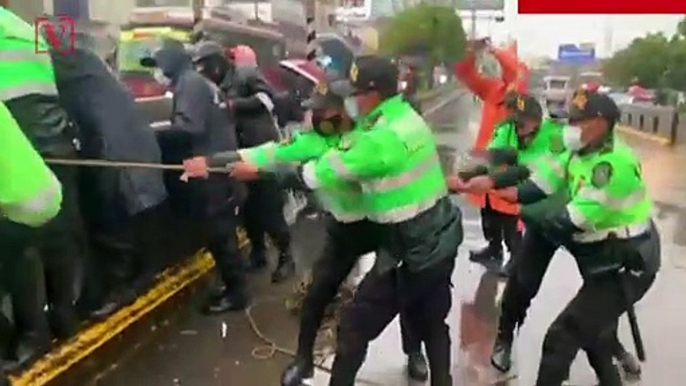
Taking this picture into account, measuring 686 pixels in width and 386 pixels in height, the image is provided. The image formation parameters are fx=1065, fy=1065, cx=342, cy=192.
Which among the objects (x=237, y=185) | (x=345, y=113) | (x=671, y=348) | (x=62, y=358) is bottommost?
(x=671, y=348)

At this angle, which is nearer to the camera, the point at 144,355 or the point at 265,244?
the point at 144,355

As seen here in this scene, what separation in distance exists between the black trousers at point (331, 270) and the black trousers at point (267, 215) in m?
1.76

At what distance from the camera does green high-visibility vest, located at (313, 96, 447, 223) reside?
377 cm

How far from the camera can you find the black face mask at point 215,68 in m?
6.08

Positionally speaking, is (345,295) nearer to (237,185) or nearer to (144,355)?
(237,185)

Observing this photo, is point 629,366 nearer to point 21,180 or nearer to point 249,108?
point 249,108

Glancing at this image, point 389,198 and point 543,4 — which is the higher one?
point 543,4

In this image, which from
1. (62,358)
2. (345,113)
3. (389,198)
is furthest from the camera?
(62,358)

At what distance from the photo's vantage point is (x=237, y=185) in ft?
19.7

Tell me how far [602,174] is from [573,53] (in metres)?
3.97

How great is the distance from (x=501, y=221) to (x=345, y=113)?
3.07 meters

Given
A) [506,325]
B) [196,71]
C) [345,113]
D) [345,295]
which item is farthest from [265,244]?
[345,113]

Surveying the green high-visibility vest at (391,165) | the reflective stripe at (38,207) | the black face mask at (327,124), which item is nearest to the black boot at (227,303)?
the black face mask at (327,124)

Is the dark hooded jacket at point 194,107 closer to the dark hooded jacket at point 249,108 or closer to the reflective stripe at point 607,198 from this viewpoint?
the dark hooded jacket at point 249,108
